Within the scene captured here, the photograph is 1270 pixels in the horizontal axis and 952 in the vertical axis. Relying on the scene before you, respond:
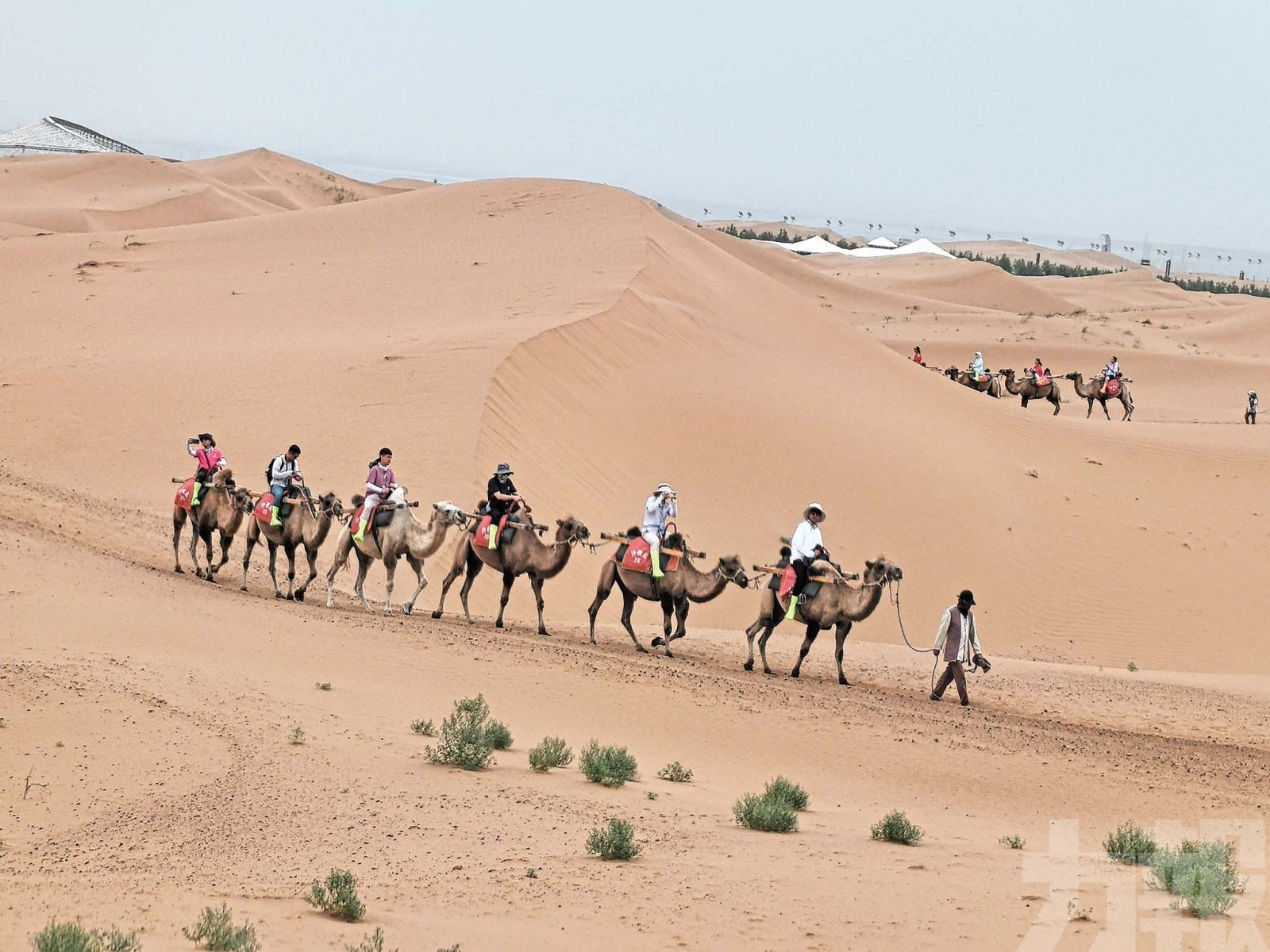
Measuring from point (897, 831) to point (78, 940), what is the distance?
6.30 m

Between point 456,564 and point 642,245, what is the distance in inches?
767

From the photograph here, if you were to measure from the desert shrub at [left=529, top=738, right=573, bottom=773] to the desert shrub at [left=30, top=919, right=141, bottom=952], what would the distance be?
18.4 feet

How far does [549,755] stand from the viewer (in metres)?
13.1

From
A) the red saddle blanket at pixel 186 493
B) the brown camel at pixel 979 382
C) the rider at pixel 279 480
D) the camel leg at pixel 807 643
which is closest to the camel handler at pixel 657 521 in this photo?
the camel leg at pixel 807 643

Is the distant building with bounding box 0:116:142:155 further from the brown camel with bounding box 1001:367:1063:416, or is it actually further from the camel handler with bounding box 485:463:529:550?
the camel handler with bounding box 485:463:529:550

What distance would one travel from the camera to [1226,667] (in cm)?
2503

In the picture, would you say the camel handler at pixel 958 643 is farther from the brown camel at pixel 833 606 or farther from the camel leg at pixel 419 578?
the camel leg at pixel 419 578

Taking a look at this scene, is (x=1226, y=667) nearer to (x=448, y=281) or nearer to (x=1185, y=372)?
(x=448, y=281)

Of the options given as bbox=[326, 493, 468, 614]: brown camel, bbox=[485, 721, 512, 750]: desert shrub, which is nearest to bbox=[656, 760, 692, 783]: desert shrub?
bbox=[485, 721, 512, 750]: desert shrub

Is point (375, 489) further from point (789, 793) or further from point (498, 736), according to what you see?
point (789, 793)

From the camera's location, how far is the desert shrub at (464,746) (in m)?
12.8

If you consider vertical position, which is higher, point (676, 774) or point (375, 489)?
point (375, 489)

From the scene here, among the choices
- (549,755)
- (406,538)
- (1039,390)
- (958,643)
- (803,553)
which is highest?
(1039,390)

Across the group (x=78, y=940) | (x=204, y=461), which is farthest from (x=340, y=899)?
(x=204, y=461)
